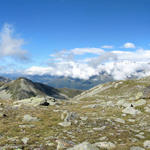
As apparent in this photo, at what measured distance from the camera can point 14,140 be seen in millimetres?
17484

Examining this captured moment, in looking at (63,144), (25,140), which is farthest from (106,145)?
(25,140)

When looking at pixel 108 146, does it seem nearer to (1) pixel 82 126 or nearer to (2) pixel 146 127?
(1) pixel 82 126

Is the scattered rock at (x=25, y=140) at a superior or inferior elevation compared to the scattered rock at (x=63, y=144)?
inferior

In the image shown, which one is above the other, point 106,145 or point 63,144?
point 63,144

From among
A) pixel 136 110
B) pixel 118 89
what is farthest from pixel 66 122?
pixel 118 89

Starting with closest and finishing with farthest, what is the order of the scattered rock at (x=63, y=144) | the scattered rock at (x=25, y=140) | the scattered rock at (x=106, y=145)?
the scattered rock at (x=63, y=144), the scattered rock at (x=106, y=145), the scattered rock at (x=25, y=140)

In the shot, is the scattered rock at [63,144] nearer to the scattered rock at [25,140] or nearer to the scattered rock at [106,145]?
the scattered rock at [106,145]

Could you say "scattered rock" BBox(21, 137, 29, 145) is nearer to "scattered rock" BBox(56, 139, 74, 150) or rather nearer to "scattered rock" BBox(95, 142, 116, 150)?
"scattered rock" BBox(56, 139, 74, 150)

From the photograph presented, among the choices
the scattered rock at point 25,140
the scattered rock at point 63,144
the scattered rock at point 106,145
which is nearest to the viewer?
the scattered rock at point 63,144

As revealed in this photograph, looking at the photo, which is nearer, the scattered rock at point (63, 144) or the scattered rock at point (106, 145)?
the scattered rock at point (63, 144)

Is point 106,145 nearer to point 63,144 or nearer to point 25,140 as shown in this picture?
point 63,144

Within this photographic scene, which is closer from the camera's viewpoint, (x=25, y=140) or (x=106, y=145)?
(x=106, y=145)

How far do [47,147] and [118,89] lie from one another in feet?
370

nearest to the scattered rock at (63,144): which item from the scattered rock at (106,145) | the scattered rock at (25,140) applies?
the scattered rock at (106,145)
